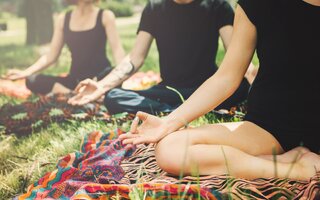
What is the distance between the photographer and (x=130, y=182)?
2111 mm

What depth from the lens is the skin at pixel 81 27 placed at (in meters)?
3.41

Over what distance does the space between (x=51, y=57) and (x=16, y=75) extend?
285mm

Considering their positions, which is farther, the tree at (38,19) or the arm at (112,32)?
the tree at (38,19)

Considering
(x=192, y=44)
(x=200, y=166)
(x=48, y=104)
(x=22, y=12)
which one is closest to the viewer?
(x=200, y=166)

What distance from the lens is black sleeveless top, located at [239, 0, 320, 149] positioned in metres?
1.96

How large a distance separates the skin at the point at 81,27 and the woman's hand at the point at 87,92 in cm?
26

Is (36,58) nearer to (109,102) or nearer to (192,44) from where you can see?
(109,102)

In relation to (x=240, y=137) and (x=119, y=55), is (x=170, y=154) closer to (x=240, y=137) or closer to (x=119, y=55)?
(x=240, y=137)

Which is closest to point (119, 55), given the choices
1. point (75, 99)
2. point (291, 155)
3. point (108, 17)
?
point (108, 17)

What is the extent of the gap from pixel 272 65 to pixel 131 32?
4.60 feet

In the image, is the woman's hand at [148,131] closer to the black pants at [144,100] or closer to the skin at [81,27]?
the black pants at [144,100]

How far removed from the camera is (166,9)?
3072 millimetres

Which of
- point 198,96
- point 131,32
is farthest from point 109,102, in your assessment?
point 198,96

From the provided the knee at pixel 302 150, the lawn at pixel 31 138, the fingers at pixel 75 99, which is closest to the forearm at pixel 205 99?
the knee at pixel 302 150
